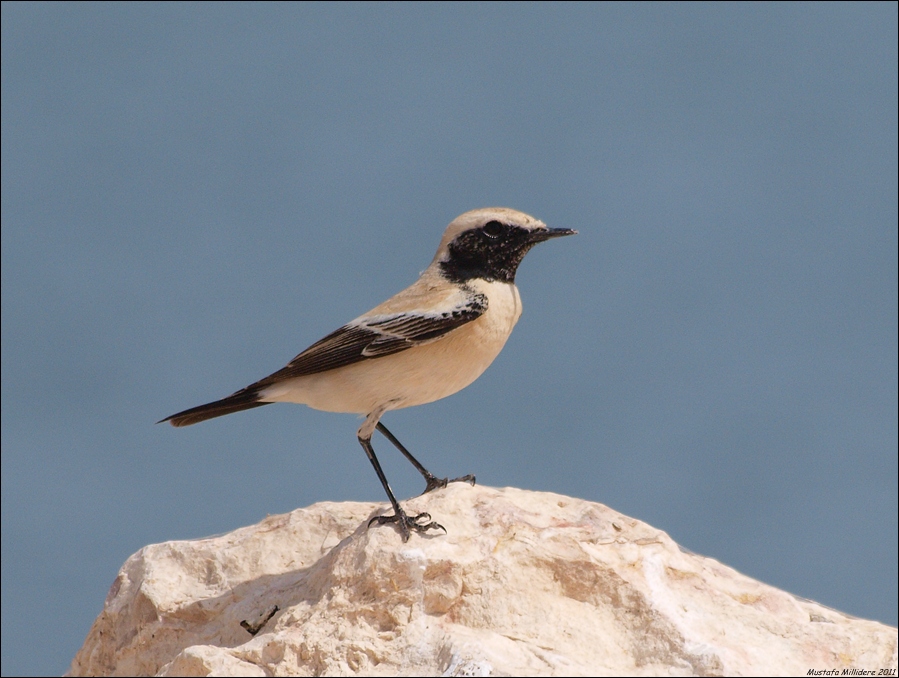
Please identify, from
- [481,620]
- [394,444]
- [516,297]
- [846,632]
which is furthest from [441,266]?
[846,632]

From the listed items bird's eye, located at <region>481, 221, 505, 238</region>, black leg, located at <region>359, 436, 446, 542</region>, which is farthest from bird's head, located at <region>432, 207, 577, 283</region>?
black leg, located at <region>359, 436, 446, 542</region>

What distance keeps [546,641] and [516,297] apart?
141 inches

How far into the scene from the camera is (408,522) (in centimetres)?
777

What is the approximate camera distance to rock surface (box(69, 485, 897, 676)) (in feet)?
21.6

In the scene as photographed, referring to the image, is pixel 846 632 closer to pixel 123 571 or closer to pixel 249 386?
pixel 249 386

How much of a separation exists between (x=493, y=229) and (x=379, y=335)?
1.49m

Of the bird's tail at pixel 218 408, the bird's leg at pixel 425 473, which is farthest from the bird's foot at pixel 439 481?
the bird's tail at pixel 218 408

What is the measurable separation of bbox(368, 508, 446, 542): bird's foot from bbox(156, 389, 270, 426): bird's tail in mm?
2141

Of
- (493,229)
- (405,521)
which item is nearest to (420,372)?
(405,521)

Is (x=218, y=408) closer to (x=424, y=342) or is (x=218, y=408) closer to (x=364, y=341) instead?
(x=364, y=341)

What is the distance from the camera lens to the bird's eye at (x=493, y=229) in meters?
9.34

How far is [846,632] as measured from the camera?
742cm

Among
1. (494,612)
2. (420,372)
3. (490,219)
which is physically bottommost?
(494,612)

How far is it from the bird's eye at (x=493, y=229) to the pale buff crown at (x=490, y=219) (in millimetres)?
34
